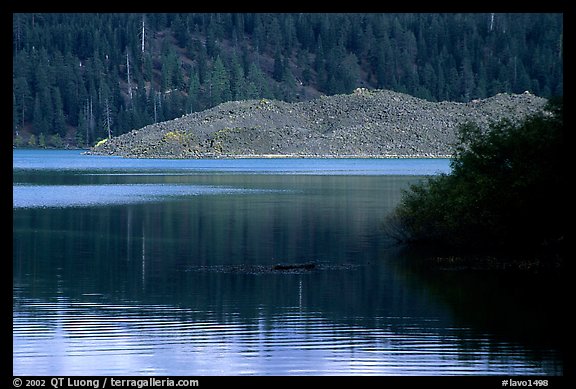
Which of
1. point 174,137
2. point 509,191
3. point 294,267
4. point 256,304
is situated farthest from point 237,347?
point 174,137

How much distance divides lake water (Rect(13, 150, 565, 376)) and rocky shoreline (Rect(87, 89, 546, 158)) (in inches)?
3912

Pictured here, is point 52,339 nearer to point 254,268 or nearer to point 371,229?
point 254,268

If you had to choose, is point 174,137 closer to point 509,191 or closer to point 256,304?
point 509,191

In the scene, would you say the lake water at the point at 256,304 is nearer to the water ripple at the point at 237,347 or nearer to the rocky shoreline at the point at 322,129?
the water ripple at the point at 237,347

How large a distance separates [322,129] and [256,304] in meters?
130

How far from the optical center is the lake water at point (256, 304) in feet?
61.9

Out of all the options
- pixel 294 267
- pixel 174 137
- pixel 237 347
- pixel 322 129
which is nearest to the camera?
pixel 237 347

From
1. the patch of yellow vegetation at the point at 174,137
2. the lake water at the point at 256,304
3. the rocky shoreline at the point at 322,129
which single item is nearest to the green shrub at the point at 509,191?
the lake water at the point at 256,304

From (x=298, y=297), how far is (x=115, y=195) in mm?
38456

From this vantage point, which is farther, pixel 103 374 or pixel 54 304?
pixel 54 304

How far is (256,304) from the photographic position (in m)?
24.6

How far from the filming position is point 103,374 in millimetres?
17594

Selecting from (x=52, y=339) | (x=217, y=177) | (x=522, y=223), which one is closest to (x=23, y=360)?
(x=52, y=339)
